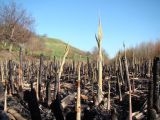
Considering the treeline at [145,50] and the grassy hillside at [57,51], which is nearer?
the treeline at [145,50]

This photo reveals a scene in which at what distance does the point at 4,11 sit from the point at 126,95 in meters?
28.4

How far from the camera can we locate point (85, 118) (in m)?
4.32

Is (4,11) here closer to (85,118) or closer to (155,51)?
(155,51)

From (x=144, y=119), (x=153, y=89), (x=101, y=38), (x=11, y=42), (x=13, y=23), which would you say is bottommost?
(x=144, y=119)

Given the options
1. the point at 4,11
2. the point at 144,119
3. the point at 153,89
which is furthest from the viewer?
the point at 4,11

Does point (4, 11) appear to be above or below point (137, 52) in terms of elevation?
above

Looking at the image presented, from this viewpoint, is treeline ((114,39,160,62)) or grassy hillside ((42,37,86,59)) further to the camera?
grassy hillside ((42,37,86,59))

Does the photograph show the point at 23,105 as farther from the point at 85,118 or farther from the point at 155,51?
the point at 155,51

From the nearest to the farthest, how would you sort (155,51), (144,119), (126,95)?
(144,119) → (126,95) → (155,51)

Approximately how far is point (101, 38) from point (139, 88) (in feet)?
9.74

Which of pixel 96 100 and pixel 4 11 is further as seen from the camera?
pixel 4 11

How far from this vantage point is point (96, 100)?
5.71m

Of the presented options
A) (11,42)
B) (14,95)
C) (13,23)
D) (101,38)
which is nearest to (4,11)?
(13,23)

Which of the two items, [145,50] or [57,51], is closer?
[145,50]
